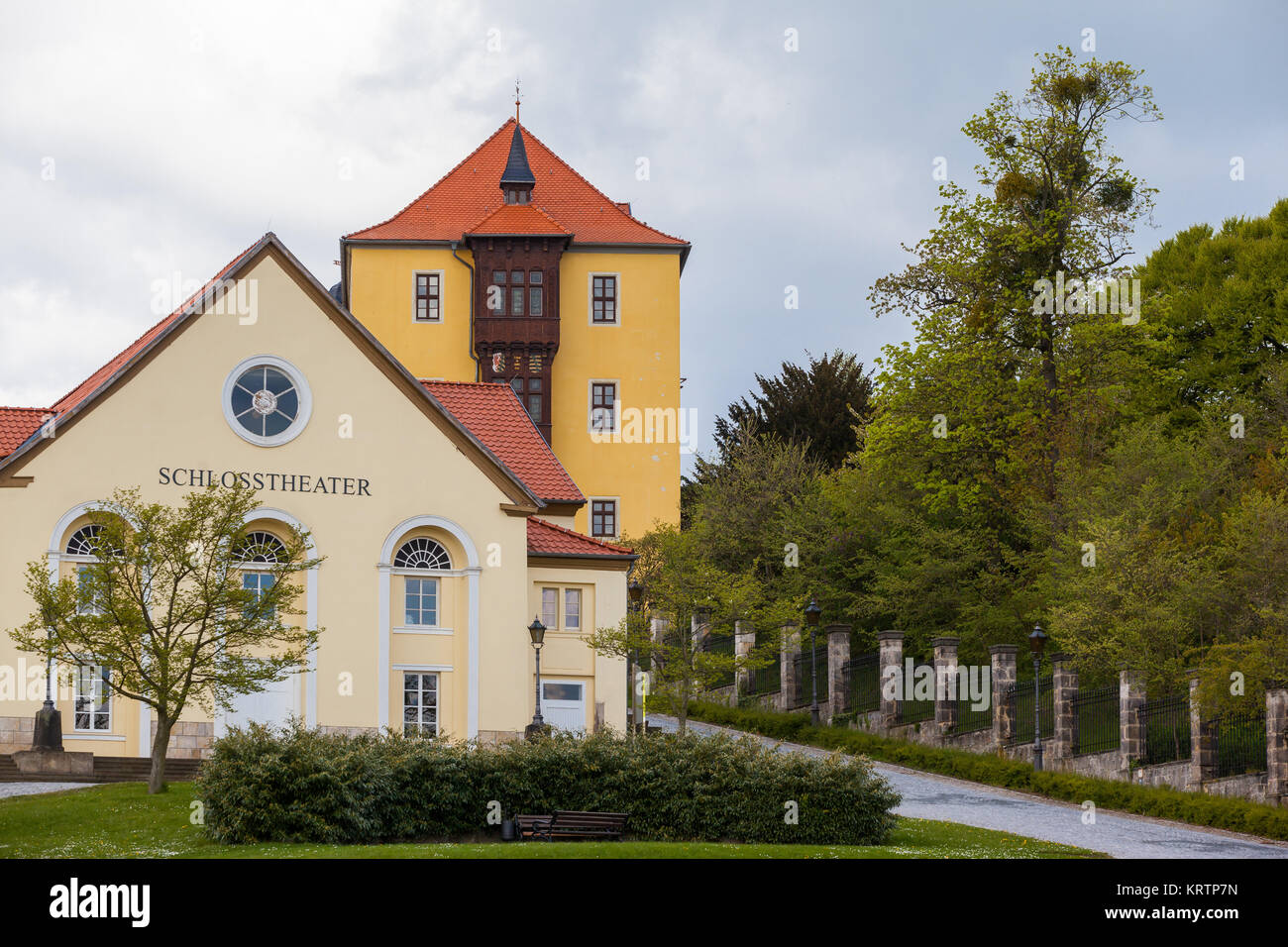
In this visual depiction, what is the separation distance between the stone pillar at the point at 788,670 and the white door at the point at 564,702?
28.5 feet

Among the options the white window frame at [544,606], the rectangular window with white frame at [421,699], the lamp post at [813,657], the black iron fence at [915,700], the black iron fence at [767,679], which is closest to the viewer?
the rectangular window with white frame at [421,699]

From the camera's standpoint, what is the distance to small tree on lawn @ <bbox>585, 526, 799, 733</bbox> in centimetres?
3772

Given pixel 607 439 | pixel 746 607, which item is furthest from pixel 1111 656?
pixel 607 439

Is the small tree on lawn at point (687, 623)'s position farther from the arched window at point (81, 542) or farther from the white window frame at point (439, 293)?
the white window frame at point (439, 293)

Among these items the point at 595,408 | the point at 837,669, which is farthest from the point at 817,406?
the point at 837,669

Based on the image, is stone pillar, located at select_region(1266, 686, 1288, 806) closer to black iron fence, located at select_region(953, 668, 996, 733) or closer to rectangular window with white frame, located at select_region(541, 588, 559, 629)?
black iron fence, located at select_region(953, 668, 996, 733)

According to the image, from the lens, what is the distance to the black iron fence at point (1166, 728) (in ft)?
109

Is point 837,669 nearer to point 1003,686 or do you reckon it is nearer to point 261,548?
point 1003,686

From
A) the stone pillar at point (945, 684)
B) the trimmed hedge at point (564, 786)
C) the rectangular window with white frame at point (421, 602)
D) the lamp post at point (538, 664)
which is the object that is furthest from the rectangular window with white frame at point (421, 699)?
the stone pillar at point (945, 684)

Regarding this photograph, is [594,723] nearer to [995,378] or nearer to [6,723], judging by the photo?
[6,723]

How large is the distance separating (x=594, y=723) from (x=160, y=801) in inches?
525

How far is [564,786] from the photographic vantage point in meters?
25.7

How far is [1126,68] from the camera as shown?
4941cm

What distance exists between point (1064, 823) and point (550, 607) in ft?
45.2
